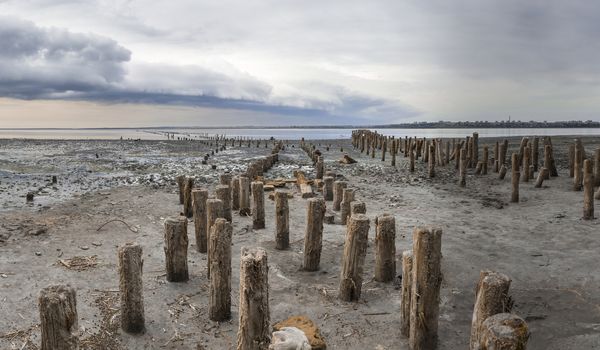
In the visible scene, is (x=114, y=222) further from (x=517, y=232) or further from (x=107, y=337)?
(x=517, y=232)

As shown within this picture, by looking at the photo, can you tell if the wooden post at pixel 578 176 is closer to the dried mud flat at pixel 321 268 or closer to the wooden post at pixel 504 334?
the dried mud flat at pixel 321 268

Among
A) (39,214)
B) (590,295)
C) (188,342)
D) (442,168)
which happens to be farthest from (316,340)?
(442,168)

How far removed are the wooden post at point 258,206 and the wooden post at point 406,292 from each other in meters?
6.06

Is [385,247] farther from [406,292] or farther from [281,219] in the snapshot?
[281,219]

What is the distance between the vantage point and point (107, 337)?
6.19 meters

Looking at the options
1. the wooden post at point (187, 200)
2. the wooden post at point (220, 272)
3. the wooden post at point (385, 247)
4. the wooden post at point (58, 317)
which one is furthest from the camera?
the wooden post at point (187, 200)

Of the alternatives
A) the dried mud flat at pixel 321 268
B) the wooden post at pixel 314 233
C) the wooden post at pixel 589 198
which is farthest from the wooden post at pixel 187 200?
the wooden post at pixel 589 198

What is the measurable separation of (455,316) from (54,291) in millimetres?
5647

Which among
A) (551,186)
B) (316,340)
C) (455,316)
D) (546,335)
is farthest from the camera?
(551,186)

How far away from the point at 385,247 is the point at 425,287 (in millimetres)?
2177

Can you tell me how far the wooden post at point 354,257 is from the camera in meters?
7.20

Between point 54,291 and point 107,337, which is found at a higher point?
point 54,291

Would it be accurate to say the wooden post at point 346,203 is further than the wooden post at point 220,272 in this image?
Yes

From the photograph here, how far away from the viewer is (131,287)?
20.5ft
